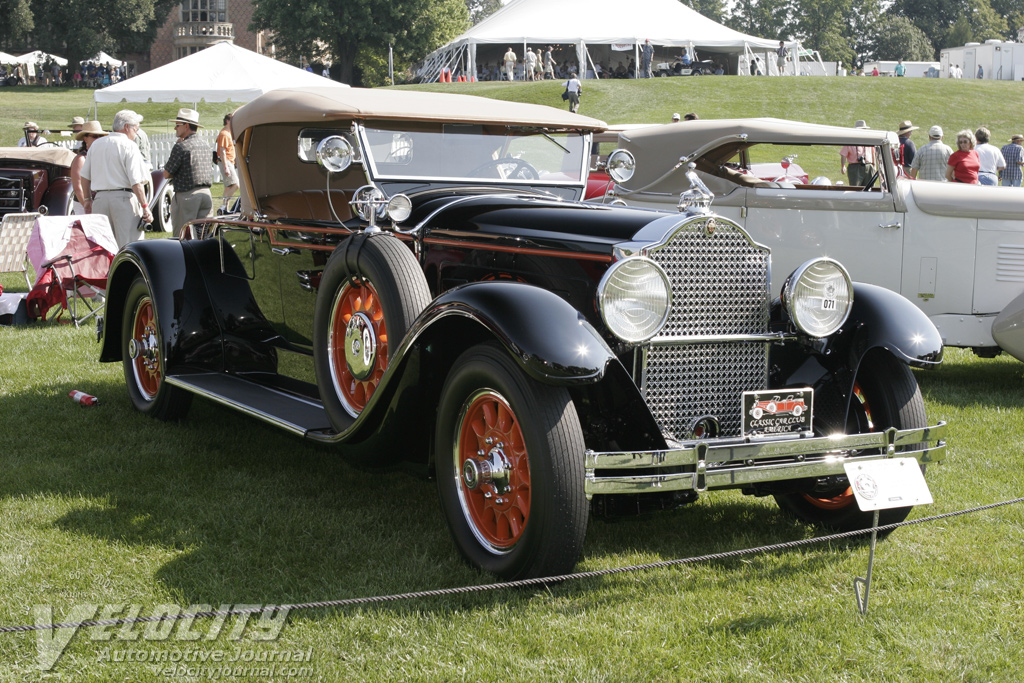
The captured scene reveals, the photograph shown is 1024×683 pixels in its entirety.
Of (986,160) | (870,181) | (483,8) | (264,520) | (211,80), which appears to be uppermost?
(483,8)

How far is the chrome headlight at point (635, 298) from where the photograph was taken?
338 cm

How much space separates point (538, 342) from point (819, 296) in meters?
1.29

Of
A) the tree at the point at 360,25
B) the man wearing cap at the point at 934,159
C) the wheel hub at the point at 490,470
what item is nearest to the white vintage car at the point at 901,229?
the wheel hub at the point at 490,470

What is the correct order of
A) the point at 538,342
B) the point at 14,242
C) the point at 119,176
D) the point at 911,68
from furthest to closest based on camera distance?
the point at 911,68 < the point at 14,242 < the point at 119,176 < the point at 538,342

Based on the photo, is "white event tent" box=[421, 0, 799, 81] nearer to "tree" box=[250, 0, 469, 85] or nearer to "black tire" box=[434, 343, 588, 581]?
"tree" box=[250, 0, 469, 85]

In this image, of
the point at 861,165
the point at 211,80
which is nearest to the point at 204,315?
the point at 861,165

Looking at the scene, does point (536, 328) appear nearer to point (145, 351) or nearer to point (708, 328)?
point (708, 328)

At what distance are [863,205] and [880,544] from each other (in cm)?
414

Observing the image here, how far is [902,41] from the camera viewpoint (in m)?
78.8

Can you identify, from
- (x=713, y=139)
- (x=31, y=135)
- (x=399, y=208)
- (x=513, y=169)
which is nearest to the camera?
(x=399, y=208)

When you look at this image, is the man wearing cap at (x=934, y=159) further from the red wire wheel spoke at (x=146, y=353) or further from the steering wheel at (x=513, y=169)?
the red wire wheel spoke at (x=146, y=353)

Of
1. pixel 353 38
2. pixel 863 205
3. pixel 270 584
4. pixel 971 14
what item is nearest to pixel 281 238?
pixel 270 584

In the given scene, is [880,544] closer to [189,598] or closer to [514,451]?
[514,451]

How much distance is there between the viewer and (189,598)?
3.33 m
